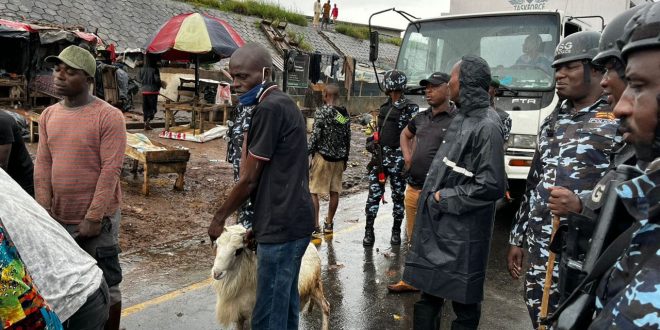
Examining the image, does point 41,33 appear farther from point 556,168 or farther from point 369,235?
point 556,168

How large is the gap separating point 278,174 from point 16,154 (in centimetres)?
179

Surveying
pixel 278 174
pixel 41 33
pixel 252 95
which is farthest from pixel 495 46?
pixel 41 33

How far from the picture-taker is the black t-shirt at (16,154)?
3.26 meters

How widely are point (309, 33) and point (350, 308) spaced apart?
24.9 m

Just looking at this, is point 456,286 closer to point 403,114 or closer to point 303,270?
point 303,270

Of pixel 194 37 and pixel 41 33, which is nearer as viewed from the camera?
pixel 194 37

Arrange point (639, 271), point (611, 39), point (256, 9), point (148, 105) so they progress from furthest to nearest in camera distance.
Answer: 1. point (256, 9)
2. point (148, 105)
3. point (611, 39)
4. point (639, 271)

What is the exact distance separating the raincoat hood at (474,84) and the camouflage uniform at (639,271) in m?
2.09

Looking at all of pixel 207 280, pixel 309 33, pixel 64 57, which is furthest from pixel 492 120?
pixel 309 33

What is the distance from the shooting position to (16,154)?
3.50 metres

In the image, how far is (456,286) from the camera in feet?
10.5

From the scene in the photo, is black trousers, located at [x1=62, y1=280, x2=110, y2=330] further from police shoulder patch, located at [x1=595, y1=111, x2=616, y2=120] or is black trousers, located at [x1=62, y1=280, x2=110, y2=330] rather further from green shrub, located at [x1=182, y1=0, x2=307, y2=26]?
green shrub, located at [x1=182, y1=0, x2=307, y2=26]

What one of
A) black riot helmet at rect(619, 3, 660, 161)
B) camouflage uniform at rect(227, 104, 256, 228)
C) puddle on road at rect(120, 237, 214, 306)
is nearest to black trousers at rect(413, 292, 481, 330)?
camouflage uniform at rect(227, 104, 256, 228)

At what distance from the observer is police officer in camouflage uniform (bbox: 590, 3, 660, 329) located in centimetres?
113
